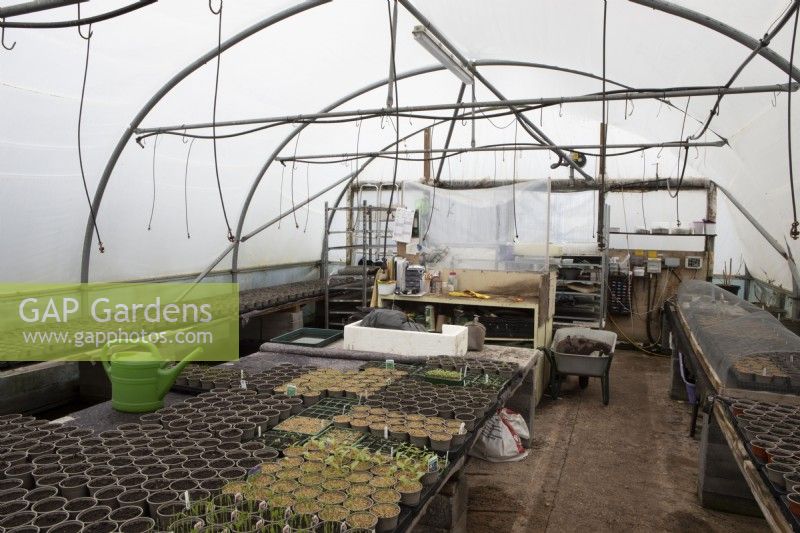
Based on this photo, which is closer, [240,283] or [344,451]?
[344,451]

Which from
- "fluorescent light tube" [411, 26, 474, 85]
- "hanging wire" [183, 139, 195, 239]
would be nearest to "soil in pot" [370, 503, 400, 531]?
"fluorescent light tube" [411, 26, 474, 85]

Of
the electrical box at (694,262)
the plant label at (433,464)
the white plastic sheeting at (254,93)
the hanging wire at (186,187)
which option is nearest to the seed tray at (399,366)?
the plant label at (433,464)

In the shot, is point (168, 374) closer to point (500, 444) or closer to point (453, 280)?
point (500, 444)

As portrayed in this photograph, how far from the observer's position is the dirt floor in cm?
331

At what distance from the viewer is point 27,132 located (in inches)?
176

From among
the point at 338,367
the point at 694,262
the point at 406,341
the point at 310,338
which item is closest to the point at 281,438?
the point at 338,367

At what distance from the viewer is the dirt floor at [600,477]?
331 cm

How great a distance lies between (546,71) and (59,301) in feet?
19.1

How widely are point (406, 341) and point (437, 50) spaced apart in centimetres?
220

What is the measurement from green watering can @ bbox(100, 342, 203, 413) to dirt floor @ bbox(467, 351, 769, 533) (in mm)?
1916

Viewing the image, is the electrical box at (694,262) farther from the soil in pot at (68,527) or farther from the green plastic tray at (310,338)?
the soil in pot at (68,527)

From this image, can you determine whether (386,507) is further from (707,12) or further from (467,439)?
(707,12)

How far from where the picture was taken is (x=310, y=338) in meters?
4.27

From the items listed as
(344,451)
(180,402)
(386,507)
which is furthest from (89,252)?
(386,507)
